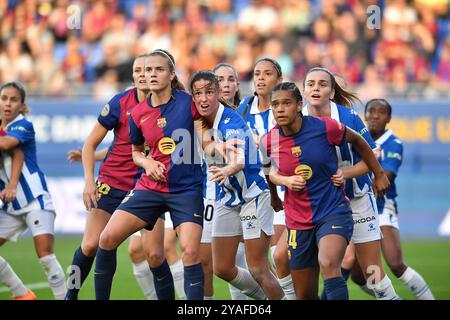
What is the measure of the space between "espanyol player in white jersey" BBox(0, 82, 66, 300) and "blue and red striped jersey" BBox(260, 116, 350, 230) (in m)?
2.85

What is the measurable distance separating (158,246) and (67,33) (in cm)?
1133

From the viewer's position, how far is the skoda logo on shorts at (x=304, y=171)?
7.04 meters

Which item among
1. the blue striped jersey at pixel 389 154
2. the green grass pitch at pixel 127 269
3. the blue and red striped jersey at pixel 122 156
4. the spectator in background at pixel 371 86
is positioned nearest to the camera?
the blue and red striped jersey at pixel 122 156

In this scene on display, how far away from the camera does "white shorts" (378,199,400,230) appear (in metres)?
9.37

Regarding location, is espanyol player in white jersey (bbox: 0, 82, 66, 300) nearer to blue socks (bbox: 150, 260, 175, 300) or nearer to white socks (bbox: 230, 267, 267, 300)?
blue socks (bbox: 150, 260, 175, 300)

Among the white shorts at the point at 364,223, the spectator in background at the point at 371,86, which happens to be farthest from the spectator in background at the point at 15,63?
the white shorts at the point at 364,223

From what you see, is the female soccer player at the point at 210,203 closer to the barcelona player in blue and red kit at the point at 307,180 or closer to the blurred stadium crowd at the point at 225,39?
the barcelona player in blue and red kit at the point at 307,180

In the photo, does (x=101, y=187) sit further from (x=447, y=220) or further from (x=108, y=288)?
(x=447, y=220)

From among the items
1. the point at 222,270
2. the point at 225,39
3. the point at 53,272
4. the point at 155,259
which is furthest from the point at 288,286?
the point at 225,39

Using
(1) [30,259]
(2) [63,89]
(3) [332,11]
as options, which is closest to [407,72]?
(3) [332,11]

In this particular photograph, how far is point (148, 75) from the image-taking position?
743 cm

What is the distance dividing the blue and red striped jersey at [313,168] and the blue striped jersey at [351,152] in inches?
16.6

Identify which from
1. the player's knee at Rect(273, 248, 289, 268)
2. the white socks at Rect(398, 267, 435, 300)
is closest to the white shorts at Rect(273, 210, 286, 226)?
the player's knee at Rect(273, 248, 289, 268)

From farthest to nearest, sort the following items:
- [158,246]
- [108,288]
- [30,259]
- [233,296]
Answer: [30,259] < [233,296] < [158,246] < [108,288]
